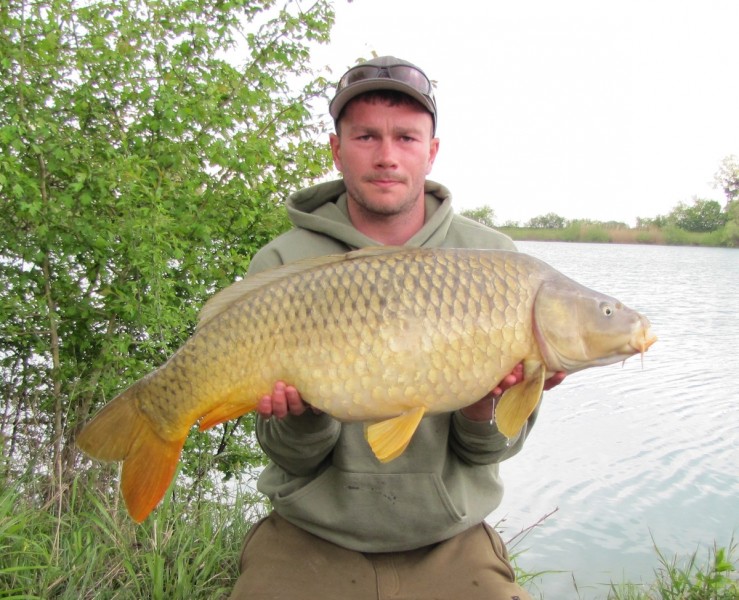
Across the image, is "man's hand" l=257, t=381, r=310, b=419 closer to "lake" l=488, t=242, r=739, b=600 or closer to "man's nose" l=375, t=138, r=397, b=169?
"man's nose" l=375, t=138, r=397, b=169

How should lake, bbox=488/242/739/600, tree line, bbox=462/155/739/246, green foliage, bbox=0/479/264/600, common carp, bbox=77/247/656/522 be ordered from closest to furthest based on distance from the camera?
1. common carp, bbox=77/247/656/522
2. green foliage, bbox=0/479/264/600
3. lake, bbox=488/242/739/600
4. tree line, bbox=462/155/739/246

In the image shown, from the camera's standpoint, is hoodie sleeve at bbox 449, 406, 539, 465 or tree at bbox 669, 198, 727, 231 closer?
hoodie sleeve at bbox 449, 406, 539, 465

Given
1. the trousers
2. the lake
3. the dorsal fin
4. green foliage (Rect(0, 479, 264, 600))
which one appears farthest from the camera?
the lake

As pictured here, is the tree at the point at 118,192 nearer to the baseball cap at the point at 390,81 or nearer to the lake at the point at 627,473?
→ the baseball cap at the point at 390,81

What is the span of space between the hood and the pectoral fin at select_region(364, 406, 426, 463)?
0.58 m

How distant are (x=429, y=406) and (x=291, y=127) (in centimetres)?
202

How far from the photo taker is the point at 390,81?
70.9 inches

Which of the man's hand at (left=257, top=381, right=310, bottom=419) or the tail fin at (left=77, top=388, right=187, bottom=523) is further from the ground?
the man's hand at (left=257, top=381, right=310, bottom=419)

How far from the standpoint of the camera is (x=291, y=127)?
3.09m

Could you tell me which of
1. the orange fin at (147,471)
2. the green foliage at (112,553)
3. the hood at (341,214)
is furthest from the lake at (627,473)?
the orange fin at (147,471)

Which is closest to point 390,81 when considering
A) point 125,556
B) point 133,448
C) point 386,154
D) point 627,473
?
point 386,154

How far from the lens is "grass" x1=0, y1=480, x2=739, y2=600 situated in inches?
70.1

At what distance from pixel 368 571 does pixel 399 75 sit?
1.25m

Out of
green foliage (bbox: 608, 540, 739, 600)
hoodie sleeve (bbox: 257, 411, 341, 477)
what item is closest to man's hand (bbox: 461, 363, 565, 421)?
hoodie sleeve (bbox: 257, 411, 341, 477)
